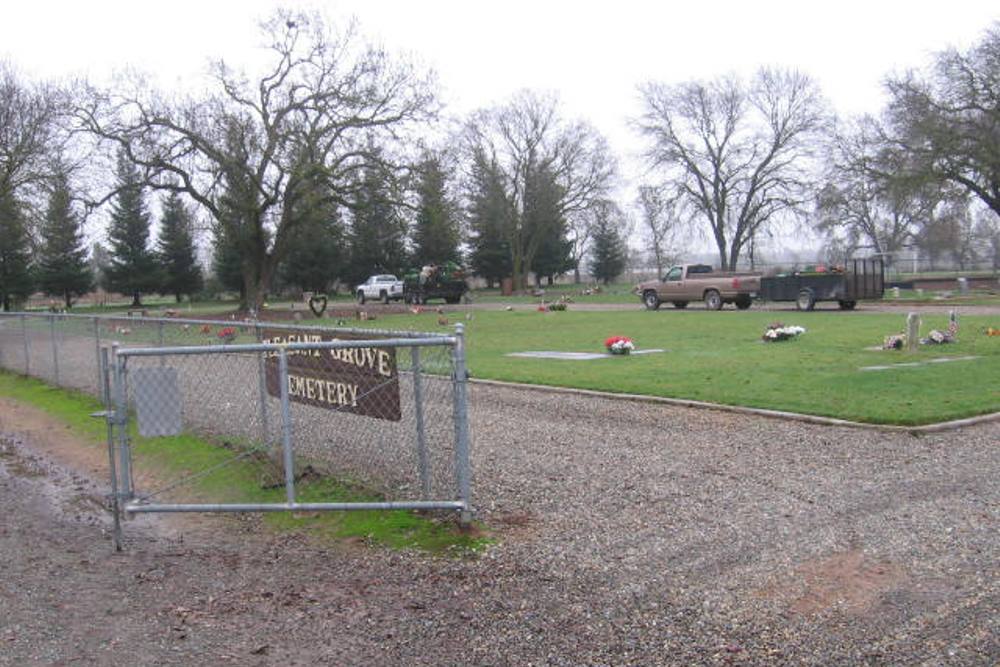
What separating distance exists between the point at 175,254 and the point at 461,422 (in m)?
65.8

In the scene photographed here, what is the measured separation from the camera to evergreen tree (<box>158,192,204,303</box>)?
6550cm

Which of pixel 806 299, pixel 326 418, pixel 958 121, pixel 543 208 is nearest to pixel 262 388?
pixel 326 418

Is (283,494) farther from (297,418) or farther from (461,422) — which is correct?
(461,422)

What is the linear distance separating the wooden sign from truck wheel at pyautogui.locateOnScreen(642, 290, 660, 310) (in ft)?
93.5

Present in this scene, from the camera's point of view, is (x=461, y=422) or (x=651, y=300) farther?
(x=651, y=300)

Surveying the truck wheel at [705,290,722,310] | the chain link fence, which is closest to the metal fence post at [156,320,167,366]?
the chain link fence

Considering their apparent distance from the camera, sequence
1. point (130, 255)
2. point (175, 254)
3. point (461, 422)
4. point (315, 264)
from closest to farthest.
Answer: point (461, 422)
point (130, 255)
point (175, 254)
point (315, 264)

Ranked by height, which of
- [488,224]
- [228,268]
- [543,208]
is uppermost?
[543,208]

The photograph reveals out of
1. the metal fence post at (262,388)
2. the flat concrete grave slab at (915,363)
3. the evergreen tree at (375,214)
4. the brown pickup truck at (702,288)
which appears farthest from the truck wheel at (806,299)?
the metal fence post at (262,388)

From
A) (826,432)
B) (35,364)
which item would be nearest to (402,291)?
(35,364)

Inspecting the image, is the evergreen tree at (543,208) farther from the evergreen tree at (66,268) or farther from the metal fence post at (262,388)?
the metal fence post at (262,388)

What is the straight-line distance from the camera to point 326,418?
7.25 meters

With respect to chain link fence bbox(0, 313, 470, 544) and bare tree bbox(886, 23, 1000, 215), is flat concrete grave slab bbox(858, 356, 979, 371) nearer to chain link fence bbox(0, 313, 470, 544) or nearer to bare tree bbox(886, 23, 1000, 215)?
chain link fence bbox(0, 313, 470, 544)

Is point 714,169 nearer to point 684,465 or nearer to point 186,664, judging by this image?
point 684,465
